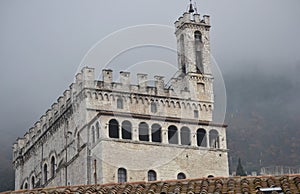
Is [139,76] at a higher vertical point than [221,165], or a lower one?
higher

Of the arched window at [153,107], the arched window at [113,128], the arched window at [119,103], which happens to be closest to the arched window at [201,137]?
the arched window at [153,107]

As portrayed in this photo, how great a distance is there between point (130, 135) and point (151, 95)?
388cm

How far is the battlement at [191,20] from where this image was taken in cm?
6781

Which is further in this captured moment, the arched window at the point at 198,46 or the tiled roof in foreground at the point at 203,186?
the arched window at the point at 198,46

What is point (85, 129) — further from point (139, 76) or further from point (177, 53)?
point (177, 53)

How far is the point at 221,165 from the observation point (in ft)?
207

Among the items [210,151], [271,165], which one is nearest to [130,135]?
[210,151]

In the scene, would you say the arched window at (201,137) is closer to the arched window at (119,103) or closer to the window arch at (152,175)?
the window arch at (152,175)

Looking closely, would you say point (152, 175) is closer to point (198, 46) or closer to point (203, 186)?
point (198, 46)

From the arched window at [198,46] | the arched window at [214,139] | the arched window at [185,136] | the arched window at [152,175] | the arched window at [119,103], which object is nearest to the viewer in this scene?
the arched window at [152,175]

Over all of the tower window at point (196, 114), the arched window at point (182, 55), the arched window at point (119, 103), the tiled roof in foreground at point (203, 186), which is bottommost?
the tiled roof in foreground at point (203, 186)

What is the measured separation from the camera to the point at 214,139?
6412cm

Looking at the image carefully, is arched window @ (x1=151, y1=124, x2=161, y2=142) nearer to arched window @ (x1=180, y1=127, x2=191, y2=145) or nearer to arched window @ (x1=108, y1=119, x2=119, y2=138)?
arched window @ (x1=180, y1=127, x2=191, y2=145)

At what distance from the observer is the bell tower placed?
67312mm
